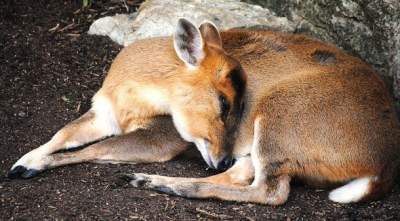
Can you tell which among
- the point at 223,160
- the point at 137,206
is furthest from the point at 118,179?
the point at 223,160

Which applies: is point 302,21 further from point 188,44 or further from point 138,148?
point 138,148

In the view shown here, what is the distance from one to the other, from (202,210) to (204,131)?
0.92 m

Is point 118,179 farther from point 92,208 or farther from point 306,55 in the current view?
point 306,55

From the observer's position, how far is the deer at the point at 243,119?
21.3ft

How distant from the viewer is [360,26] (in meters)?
7.81

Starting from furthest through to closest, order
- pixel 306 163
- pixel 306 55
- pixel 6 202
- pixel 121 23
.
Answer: pixel 121 23 → pixel 306 55 → pixel 306 163 → pixel 6 202

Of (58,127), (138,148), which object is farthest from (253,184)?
(58,127)

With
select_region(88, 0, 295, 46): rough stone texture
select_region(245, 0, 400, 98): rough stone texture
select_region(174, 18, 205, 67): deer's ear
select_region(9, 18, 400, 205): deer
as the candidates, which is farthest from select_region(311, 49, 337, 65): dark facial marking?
select_region(88, 0, 295, 46): rough stone texture

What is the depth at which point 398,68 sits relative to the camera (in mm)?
7488

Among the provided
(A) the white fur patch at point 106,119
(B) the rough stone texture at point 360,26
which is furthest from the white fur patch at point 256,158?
(B) the rough stone texture at point 360,26

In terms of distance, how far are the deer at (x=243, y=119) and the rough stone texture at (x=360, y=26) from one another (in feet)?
1.97

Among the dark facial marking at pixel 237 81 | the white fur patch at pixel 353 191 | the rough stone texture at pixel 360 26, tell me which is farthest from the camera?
the rough stone texture at pixel 360 26

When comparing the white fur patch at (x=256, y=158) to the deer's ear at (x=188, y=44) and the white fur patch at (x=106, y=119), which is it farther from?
the white fur patch at (x=106, y=119)

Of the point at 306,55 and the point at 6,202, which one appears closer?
the point at 6,202
